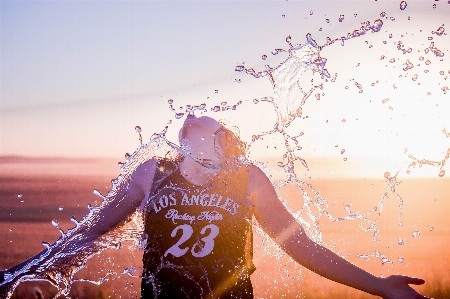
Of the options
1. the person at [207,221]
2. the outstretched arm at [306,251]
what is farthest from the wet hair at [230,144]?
the outstretched arm at [306,251]

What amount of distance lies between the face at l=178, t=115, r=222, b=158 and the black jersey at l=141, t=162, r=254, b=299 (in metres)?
0.18

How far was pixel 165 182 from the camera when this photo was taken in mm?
3250

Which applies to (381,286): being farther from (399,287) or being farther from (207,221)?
(207,221)

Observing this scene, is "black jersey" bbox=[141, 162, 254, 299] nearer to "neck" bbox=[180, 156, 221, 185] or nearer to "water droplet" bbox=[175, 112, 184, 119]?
"neck" bbox=[180, 156, 221, 185]

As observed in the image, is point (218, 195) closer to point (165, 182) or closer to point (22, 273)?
point (165, 182)

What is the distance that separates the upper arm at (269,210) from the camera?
3.09m

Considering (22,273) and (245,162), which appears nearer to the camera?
(22,273)

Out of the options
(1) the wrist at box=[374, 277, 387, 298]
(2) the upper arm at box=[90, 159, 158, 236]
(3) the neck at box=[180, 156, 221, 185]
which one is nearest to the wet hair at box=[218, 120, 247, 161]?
(3) the neck at box=[180, 156, 221, 185]

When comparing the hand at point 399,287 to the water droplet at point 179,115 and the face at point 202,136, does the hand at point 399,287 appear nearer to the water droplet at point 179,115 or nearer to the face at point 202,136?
the face at point 202,136

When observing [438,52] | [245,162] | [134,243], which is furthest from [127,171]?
[438,52]

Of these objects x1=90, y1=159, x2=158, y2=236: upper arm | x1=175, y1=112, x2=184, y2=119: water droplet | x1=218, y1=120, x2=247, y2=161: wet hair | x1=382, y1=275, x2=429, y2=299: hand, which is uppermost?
x1=175, y1=112, x2=184, y2=119: water droplet

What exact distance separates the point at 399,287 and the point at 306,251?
544 millimetres

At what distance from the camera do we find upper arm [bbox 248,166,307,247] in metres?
3.09

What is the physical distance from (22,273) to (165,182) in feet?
3.25
